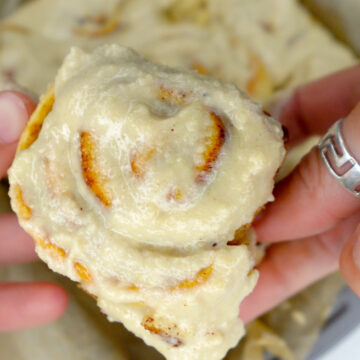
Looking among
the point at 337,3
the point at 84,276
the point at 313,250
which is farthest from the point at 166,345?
the point at 337,3

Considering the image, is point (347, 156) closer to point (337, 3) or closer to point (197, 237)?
point (197, 237)

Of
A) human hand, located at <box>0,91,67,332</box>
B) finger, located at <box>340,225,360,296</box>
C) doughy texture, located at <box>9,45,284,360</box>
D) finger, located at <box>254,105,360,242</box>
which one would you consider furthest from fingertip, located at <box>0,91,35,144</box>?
finger, located at <box>340,225,360,296</box>

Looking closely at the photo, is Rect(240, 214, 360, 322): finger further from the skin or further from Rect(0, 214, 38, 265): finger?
Rect(0, 214, 38, 265): finger

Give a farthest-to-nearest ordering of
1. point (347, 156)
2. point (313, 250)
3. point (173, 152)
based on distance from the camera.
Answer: point (313, 250) < point (347, 156) < point (173, 152)

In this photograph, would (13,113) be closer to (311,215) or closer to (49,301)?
(49,301)

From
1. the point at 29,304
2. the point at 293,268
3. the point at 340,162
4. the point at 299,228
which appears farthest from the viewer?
the point at 293,268

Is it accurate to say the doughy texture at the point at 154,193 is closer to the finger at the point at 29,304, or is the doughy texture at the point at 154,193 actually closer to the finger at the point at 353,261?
the finger at the point at 353,261

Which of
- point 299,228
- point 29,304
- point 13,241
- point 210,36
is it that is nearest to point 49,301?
point 29,304
